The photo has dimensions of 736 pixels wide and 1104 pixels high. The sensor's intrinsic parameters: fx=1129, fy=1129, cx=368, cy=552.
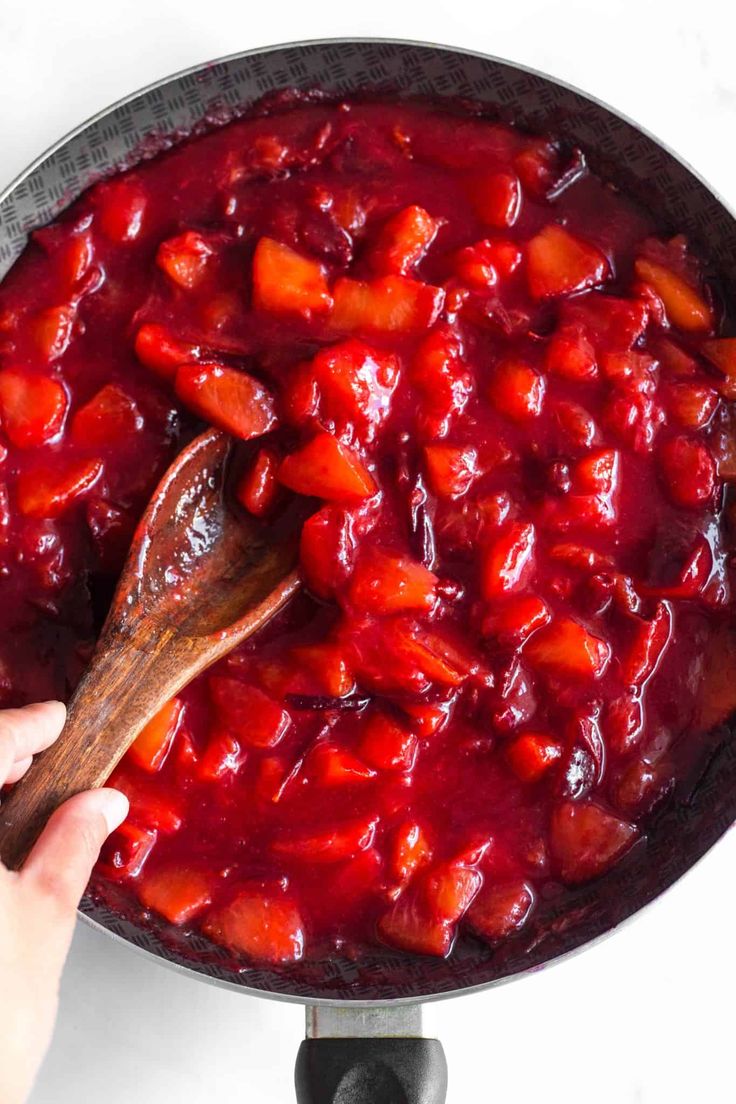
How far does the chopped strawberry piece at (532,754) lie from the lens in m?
2.35

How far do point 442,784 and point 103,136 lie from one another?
163 cm

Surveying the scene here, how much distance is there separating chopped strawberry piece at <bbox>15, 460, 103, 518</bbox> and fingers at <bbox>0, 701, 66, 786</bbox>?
50 centimetres

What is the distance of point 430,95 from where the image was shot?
103 inches

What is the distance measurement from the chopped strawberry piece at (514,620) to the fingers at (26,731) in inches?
34.6

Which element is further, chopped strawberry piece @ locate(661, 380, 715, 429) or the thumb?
chopped strawberry piece @ locate(661, 380, 715, 429)

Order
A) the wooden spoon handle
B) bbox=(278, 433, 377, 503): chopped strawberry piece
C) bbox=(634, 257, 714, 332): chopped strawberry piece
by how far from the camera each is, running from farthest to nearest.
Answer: bbox=(634, 257, 714, 332): chopped strawberry piece < bbox=(278, 433, 377, 503): chopped strawberry piece < the wooden spoon handle

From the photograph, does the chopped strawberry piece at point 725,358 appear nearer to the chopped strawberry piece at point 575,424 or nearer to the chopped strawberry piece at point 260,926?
the chopped strawberry piece at point 575,424

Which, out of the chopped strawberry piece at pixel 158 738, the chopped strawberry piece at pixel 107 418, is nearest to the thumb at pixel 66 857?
the chopped strawberry piece at pixel 158 738

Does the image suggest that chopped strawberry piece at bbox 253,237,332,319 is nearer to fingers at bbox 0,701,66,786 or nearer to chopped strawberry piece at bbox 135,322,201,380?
chopped strawberry piece at bbox 135,322,201,380

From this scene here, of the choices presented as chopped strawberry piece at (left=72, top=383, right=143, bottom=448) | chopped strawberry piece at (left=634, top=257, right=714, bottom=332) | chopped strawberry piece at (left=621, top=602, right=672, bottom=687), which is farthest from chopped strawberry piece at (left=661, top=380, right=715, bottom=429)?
chopped strawberry piece at (left=72, top=383, right=143, bottom=448)

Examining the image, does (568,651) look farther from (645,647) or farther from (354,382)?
(354,382)

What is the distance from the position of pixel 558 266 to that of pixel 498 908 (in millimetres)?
1393

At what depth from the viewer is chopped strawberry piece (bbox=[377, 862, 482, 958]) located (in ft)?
7.75

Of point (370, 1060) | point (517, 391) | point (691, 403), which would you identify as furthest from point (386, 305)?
point (370, 1060)
